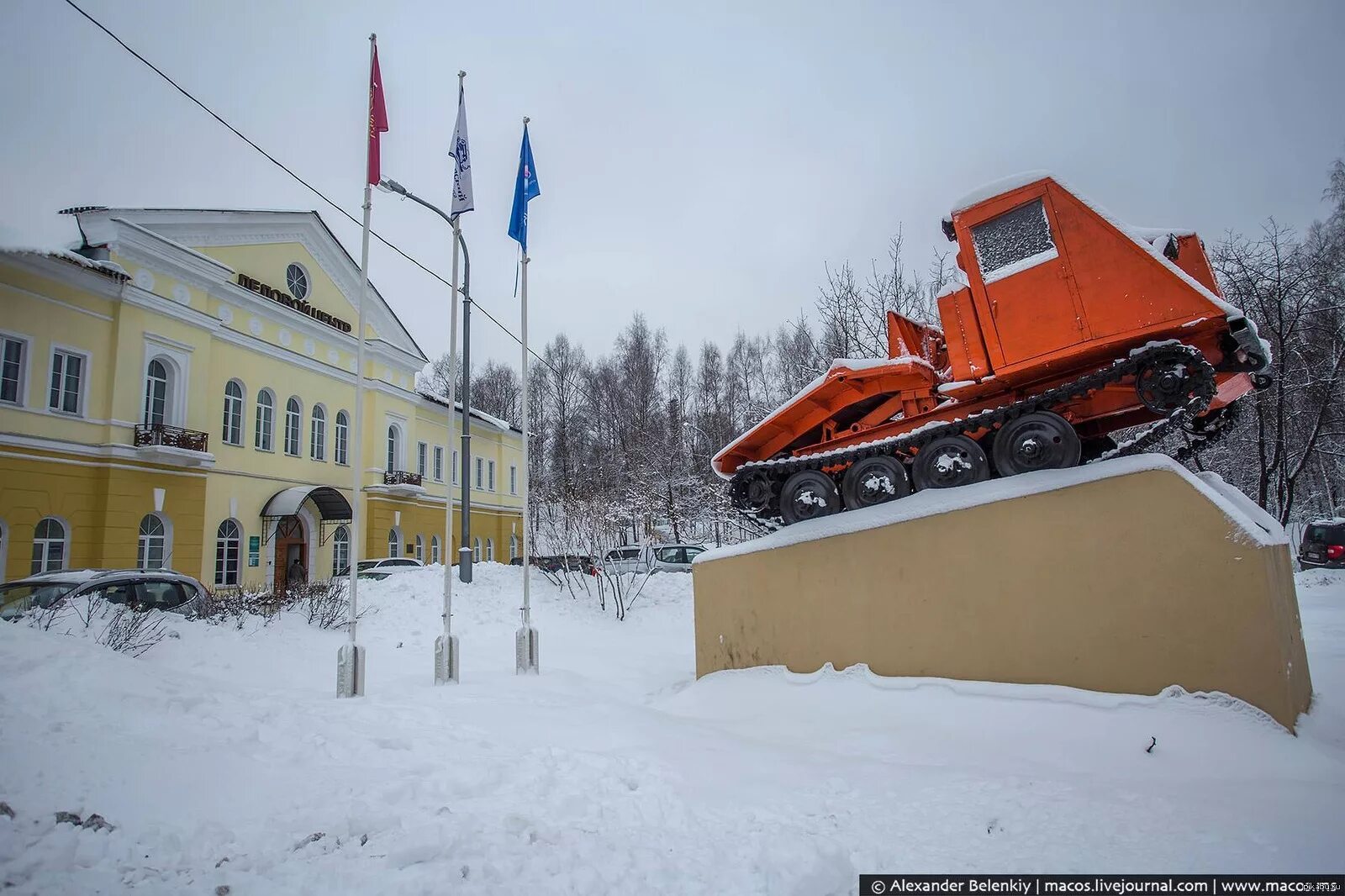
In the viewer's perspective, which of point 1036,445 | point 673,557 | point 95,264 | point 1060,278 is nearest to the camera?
point 1060,278

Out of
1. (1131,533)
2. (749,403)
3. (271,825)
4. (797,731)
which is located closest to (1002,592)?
(1131,533)

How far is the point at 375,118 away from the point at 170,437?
1499 cm

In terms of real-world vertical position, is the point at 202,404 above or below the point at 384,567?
above

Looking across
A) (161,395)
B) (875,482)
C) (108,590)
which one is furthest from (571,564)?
(875,482)

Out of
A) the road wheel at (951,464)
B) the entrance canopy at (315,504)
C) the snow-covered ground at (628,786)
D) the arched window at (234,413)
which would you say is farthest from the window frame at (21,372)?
the road wheel at (951,464)

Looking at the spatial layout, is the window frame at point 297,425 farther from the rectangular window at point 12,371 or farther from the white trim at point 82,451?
the rectangular window at point 12,371

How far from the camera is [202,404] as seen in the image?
20.8 meters

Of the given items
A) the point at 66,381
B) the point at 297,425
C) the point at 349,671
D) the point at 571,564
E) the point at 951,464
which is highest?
the point at 297,425

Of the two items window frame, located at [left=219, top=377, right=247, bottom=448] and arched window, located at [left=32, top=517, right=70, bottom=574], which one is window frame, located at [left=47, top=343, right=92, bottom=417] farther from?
window frame, located at [left=219, top=377, right=247, bottom=448]

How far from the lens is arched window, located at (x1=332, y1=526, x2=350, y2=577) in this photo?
25.6 meters

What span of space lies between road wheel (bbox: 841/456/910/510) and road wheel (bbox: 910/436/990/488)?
8.7 inches

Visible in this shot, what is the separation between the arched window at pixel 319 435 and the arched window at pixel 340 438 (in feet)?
1.38

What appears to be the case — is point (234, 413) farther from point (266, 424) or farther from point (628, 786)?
point (628, 786)

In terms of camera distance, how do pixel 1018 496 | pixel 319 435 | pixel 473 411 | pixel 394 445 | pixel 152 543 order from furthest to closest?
pixel 473 411 → pixel 394 445 → pixel 319 435 → pixel 152 543 → pixel 1018 496
